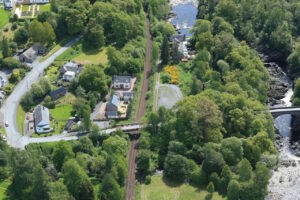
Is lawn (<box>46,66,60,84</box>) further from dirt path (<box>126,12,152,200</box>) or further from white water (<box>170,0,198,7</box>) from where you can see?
white water (<box>170,0,198,7</box>)

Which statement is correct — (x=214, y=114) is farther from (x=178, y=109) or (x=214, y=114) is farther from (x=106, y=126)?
(x=106, y=126)

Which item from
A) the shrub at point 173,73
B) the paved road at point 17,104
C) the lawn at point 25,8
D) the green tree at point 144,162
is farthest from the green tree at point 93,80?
the lawn at point 25,8

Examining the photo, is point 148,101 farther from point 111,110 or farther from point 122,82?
point 111,110

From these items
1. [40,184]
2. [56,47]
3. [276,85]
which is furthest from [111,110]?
[276,85]

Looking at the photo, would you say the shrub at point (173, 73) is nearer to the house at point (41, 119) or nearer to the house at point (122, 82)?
the house at point (122, 82)

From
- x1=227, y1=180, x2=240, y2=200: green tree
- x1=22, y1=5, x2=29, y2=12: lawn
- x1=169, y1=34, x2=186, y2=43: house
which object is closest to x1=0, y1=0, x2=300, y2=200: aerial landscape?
x1=227, y1=180, x2=240, y2=200: green tree

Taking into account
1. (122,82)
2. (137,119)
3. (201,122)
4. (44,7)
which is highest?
(44,7)
